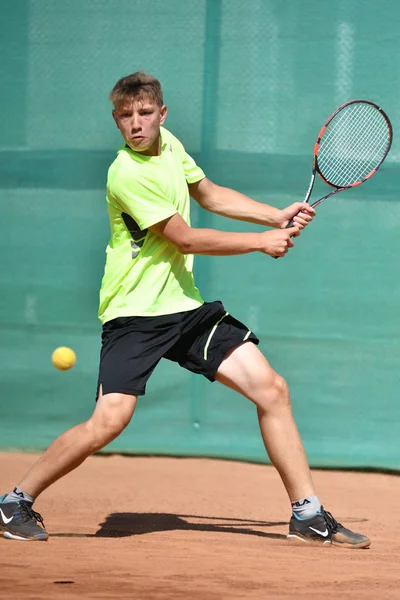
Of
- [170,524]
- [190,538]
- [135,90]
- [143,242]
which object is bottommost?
[170,524]

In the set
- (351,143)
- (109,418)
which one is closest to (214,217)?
(351,143)

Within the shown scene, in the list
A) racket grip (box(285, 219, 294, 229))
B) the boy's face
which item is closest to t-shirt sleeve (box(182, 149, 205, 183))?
the boy's face

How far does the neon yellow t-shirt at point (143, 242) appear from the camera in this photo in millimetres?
3803

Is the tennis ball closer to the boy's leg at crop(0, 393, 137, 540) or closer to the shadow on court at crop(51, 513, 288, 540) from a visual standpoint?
the shadow on court at crop(51, 513, 288, 540)

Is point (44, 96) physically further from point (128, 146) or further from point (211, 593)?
point (211, 593)

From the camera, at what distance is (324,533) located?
3857mm

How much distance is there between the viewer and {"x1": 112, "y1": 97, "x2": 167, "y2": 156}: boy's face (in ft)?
12.5

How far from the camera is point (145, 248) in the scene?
390 cm

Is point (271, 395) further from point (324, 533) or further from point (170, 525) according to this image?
point (170, 525)

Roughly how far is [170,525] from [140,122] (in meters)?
1.67

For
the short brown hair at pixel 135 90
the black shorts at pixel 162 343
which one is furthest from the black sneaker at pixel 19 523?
the short brown hair at pixel 135 90

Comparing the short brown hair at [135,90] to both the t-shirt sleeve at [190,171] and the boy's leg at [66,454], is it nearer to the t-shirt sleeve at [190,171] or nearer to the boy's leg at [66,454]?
the t-shirt sleeve at [190,171]

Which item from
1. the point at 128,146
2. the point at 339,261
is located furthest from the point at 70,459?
the point at 339,261

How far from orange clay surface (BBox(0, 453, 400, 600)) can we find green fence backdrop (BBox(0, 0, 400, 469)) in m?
0.29
